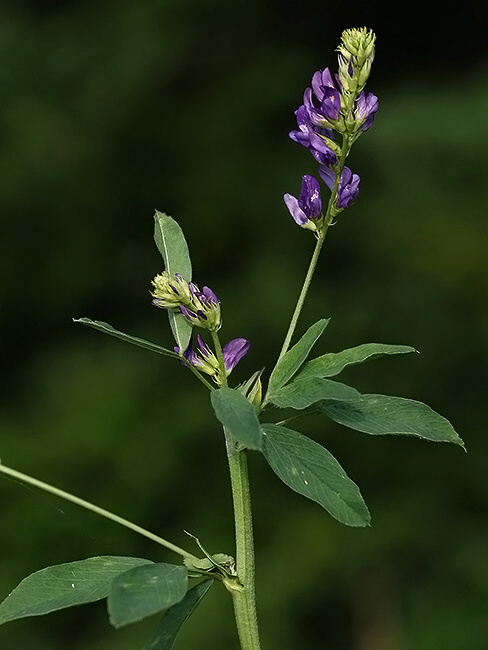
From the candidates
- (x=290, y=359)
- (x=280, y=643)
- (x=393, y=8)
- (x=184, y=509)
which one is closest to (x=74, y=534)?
(x=184, y=509)

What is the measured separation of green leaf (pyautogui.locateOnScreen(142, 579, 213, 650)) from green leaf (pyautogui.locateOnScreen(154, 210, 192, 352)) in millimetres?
187

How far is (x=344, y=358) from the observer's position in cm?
71

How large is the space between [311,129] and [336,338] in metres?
2.30

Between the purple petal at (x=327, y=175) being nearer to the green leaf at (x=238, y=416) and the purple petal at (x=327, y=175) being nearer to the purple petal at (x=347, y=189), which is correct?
the purple petal at (x=347, y=189)

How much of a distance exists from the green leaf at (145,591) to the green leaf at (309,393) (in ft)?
0.47

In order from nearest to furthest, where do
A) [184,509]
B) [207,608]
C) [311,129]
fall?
[311,129] → [207,608] → [184,509]

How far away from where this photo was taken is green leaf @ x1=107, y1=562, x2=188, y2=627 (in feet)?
1.84

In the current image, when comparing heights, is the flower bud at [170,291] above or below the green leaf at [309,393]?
above

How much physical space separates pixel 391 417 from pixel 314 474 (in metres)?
0.08

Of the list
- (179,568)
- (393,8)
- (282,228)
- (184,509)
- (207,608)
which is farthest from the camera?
(393,8)

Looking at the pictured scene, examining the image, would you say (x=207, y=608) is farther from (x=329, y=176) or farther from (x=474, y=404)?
(x=329, y=176)

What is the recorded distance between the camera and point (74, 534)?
2.78 metres

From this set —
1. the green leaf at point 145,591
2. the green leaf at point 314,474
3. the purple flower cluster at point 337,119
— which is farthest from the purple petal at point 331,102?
the green leaf at point 145,591

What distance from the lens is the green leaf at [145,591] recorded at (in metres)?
0.56
